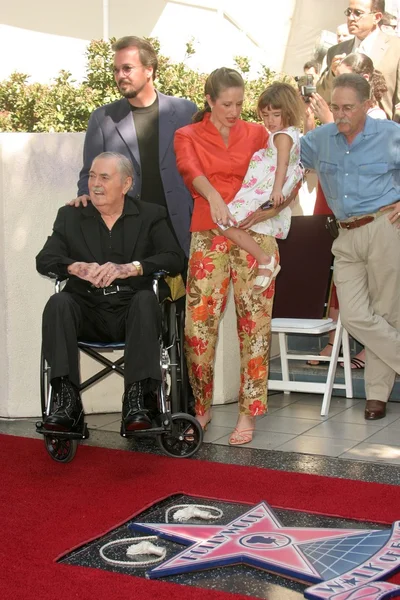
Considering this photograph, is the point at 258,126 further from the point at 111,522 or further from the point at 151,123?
the point at 111,522

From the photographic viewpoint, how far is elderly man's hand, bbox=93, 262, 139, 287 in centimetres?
403

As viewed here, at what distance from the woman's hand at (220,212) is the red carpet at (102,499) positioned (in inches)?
42.7

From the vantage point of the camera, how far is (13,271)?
16.6 feet

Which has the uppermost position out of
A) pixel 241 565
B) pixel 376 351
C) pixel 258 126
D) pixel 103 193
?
pixel 258 126

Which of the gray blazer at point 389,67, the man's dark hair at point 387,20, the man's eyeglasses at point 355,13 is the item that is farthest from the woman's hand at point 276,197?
the man's eyeglasses at point 355,13

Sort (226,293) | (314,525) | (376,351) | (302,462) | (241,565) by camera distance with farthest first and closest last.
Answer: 1. (376,351)
2. (226,293)
3. (302,462)
4. (314,525)
5. (241,565)

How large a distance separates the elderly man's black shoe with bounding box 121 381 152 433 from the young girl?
77cm

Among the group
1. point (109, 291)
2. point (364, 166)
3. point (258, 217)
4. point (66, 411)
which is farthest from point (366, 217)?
point (66, 411)

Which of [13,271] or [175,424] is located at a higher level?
[13,271]

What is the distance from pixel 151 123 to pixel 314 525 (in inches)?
88.2

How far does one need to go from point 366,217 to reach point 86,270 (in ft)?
5.15

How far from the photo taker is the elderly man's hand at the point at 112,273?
403cm

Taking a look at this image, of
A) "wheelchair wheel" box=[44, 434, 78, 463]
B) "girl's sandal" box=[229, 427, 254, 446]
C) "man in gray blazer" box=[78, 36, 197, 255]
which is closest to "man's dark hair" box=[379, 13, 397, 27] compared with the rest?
"man in gray blazer" box=[78, 36, 197, 255]

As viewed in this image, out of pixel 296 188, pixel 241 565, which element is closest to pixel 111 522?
pixel 241 565
